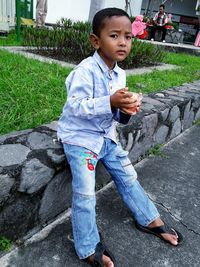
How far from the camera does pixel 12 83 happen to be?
3012mm

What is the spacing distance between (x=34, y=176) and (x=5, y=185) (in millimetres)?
177

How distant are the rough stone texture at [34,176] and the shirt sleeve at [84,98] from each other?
34 centimetres

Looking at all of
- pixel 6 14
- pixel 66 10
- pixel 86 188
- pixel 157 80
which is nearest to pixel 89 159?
pixel 86 188

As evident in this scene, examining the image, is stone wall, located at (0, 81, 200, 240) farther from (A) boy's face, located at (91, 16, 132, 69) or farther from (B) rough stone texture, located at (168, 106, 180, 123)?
(B) rough stone texture, located at (168, 106, 180, 123)

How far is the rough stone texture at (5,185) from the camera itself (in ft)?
5.00

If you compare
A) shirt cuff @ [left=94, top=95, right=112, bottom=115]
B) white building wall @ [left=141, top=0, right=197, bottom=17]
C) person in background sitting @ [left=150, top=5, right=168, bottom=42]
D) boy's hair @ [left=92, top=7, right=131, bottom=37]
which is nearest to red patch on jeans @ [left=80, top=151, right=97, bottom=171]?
shirt cuff @ [left=94, top=95, right=112, bottom=115]

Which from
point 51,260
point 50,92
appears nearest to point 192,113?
point 50,92

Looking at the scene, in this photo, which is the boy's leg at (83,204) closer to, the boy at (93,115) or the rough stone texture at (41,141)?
the boy at (93,115)

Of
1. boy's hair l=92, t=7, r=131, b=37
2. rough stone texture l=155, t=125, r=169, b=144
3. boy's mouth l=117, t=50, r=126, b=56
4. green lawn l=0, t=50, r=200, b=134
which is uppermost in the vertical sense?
Result: boy's hair l=92, t=7, r=131, b=37

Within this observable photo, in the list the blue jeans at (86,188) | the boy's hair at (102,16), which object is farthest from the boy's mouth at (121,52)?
the blue jeans at (86,188)

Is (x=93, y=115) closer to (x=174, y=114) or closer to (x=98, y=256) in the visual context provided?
(x=98, y=256)

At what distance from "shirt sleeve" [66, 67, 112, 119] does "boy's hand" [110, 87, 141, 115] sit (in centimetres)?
4

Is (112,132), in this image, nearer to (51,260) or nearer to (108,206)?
(108,206)

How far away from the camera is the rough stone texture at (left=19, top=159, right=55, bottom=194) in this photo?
Result: 1.63 meters
